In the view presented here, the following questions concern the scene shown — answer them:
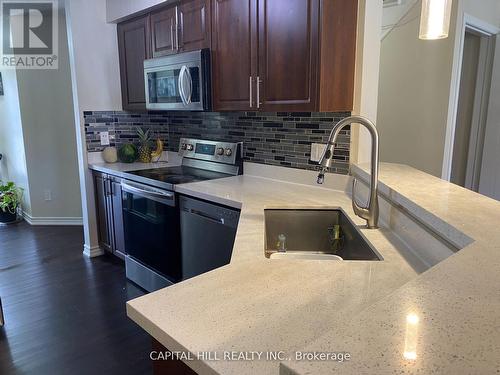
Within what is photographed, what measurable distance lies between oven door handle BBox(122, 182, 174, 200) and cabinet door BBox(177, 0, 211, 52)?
0.98 m

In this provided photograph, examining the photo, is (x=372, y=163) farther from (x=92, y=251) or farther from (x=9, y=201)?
(x=9, y=201)

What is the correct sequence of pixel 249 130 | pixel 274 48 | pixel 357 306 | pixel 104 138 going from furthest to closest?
pixel 104 138 < pixel 249 130 < pixel 274 48 < pixel 357 306

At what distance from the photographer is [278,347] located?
0.69m

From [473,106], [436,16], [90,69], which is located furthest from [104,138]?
[473,106]

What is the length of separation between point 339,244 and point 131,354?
1276 mm

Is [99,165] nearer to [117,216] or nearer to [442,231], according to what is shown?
[117,216]

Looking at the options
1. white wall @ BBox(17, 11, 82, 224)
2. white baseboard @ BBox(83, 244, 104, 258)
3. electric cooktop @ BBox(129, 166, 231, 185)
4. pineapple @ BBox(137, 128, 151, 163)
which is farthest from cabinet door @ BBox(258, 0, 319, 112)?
white wall @ BBox(17, 11, 82, 224)

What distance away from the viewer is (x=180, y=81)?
2.51 meters

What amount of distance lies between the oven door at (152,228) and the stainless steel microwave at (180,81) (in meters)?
0.62

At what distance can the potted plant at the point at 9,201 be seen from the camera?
4387 millimetres

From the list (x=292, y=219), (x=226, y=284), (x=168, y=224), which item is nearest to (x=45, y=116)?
(x=168, y=224)

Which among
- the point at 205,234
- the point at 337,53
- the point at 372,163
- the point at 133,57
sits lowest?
the point at 205,234

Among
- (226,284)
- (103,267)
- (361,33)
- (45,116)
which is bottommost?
(103,267)

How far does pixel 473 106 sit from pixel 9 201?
4950mm
